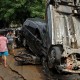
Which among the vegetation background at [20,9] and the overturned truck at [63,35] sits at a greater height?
the vegetation background at [20,9]

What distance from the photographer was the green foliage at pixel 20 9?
20.7m

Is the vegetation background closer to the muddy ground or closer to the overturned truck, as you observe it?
the muddy ground

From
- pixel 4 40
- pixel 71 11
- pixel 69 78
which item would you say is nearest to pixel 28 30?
pixel 4 40

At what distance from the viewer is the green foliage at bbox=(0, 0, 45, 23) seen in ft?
67.8

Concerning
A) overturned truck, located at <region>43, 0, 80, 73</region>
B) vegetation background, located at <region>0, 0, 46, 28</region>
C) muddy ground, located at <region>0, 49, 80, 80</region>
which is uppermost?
Answer: vegetation background, located at <region>0, 0, 46, 28</region>

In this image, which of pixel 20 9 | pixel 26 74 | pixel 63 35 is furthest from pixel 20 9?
pixel 63 35

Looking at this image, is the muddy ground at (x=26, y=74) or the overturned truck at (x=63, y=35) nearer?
the overturned truck at (x=63, y=35)

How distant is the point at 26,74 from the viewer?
34.8ft

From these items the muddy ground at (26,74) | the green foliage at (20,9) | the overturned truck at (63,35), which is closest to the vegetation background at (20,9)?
the green foliage at (20,9)

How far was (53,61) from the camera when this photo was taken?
371 inches

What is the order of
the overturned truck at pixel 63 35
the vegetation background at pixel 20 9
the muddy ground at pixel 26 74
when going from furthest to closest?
1. the vegetation background at pixel 20 9
2. the muddy ground at pixel 26 74
3. the overturned truck at pixel 63 35

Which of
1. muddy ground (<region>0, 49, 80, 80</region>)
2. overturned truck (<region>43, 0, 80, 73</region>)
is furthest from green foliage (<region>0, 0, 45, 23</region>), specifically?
overturned truck (<region>43, 0, 80, 73</region>)

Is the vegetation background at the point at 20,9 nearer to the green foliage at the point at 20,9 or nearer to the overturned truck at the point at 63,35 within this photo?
the green foliage at the point at 20,9

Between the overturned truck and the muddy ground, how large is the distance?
388 mm
